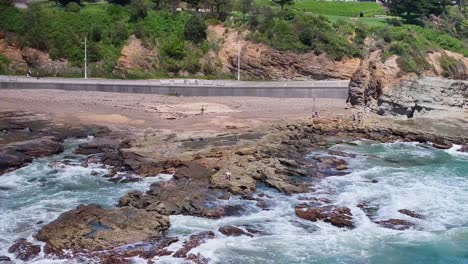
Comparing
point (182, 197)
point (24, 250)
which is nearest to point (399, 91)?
point (182, 197)

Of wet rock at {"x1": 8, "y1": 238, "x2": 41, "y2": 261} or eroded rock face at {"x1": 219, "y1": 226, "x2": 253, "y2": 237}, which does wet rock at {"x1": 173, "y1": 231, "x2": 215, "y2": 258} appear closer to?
eroded rock face at {"x1": 219, "y1": 226, "x2": 253, "y2": 237}

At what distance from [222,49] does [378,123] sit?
19.7 m

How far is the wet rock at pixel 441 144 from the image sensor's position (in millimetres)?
36750

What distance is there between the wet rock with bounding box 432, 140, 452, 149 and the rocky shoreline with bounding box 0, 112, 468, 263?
0.27 feet

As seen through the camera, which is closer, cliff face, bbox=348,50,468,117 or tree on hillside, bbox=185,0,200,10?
cliff face, bbox=348,50,468,117

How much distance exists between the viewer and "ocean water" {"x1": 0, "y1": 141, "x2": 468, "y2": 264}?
2172cm

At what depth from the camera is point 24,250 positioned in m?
20.8

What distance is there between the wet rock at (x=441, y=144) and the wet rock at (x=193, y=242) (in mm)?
19728

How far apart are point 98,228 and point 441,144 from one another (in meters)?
23.4

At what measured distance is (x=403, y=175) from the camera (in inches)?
1220

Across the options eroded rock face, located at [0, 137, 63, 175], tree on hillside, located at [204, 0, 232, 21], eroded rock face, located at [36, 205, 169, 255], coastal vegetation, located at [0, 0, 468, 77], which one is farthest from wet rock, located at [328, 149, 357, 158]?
tree on hillside, located at [204, 0, 232, 21]

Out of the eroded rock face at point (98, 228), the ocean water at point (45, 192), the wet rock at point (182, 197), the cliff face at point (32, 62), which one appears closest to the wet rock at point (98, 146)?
the ocean water at point (45, 192)

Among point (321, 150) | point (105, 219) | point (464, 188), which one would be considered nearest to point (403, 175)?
point (464, 188)

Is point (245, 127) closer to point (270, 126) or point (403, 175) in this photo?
point (270, 126)
